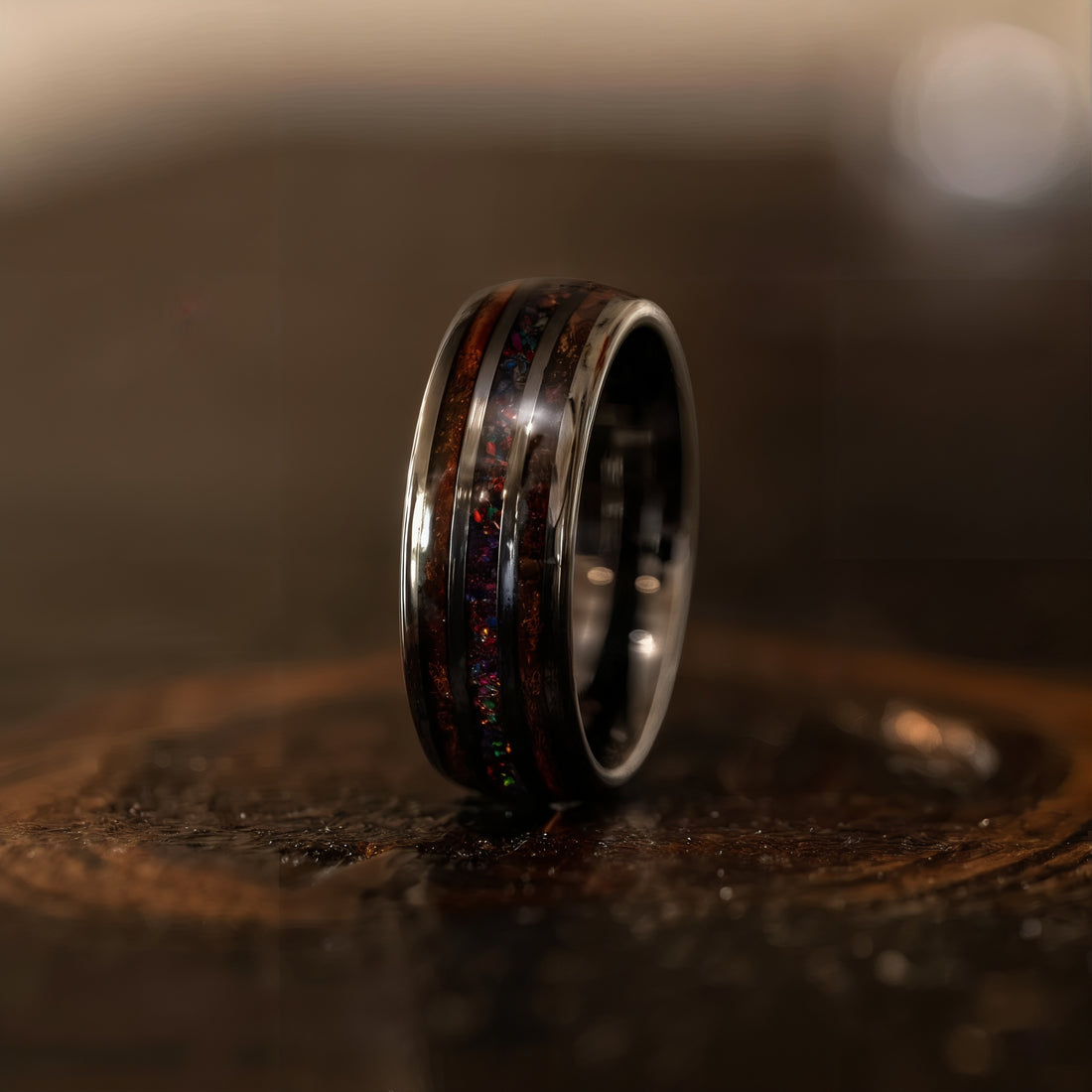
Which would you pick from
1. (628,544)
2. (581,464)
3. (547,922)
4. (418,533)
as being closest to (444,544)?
(418,533)

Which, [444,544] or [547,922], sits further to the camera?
[444,544]

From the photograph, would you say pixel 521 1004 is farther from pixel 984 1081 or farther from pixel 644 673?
pixel 644 673

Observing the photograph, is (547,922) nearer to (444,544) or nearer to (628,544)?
(444,544)

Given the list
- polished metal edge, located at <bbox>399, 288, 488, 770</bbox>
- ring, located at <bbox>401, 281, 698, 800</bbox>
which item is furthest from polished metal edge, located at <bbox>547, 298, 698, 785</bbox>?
polished metal edge, located at <bbox>399, 288, 488, 770</bbox>

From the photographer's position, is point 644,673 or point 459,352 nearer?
point 459,352

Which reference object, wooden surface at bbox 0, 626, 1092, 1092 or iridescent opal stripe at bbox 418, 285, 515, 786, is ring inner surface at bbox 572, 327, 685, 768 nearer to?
wooden surface at bbox 0, 626, 1092, 1092

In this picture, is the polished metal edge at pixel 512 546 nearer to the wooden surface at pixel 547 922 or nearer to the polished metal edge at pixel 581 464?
the polished metal edge at pixel 581 464

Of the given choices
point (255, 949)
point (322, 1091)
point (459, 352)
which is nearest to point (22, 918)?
point (255, 949)
